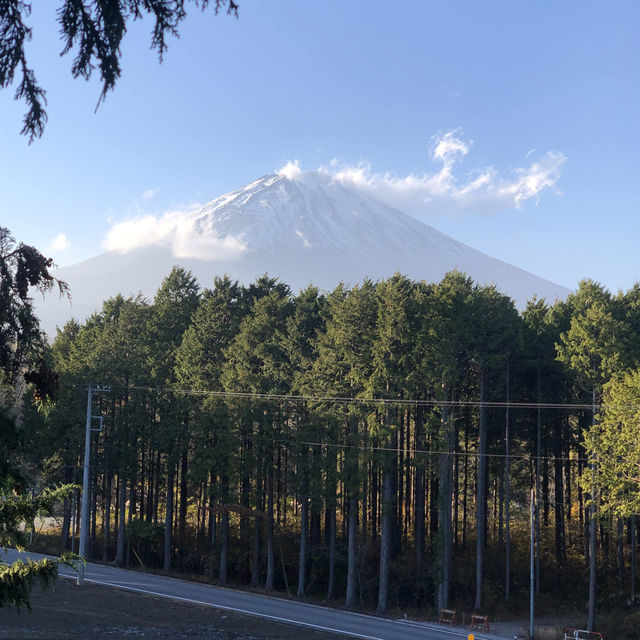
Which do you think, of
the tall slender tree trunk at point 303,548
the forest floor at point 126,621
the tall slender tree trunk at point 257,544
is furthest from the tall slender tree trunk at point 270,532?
the forest floor at point 126,621

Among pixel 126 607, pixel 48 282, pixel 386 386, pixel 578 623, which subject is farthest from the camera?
pixel 386 386

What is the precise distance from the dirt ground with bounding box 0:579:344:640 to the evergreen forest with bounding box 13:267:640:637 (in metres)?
9.36

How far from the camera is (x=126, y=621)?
26.3m

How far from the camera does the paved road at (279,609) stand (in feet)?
93.5

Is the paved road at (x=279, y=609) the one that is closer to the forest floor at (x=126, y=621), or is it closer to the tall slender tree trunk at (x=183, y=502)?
the forest floor at (x=126, y=621)

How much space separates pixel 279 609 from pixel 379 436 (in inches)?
375

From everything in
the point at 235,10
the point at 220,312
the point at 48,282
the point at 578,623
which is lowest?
the point at 578,623

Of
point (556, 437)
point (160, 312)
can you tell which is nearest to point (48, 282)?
point (556, 437)

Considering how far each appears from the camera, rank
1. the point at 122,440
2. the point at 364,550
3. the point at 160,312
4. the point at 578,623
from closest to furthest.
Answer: the point at 578,623
the point at 364,550
the point at 122,440
the point at 160,312

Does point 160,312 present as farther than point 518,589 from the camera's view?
Yes

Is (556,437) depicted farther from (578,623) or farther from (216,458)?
(216,458)

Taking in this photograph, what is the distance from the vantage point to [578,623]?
1383 inches

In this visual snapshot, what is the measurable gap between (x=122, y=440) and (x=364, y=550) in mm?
16458

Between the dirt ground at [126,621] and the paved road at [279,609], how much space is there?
150cm
